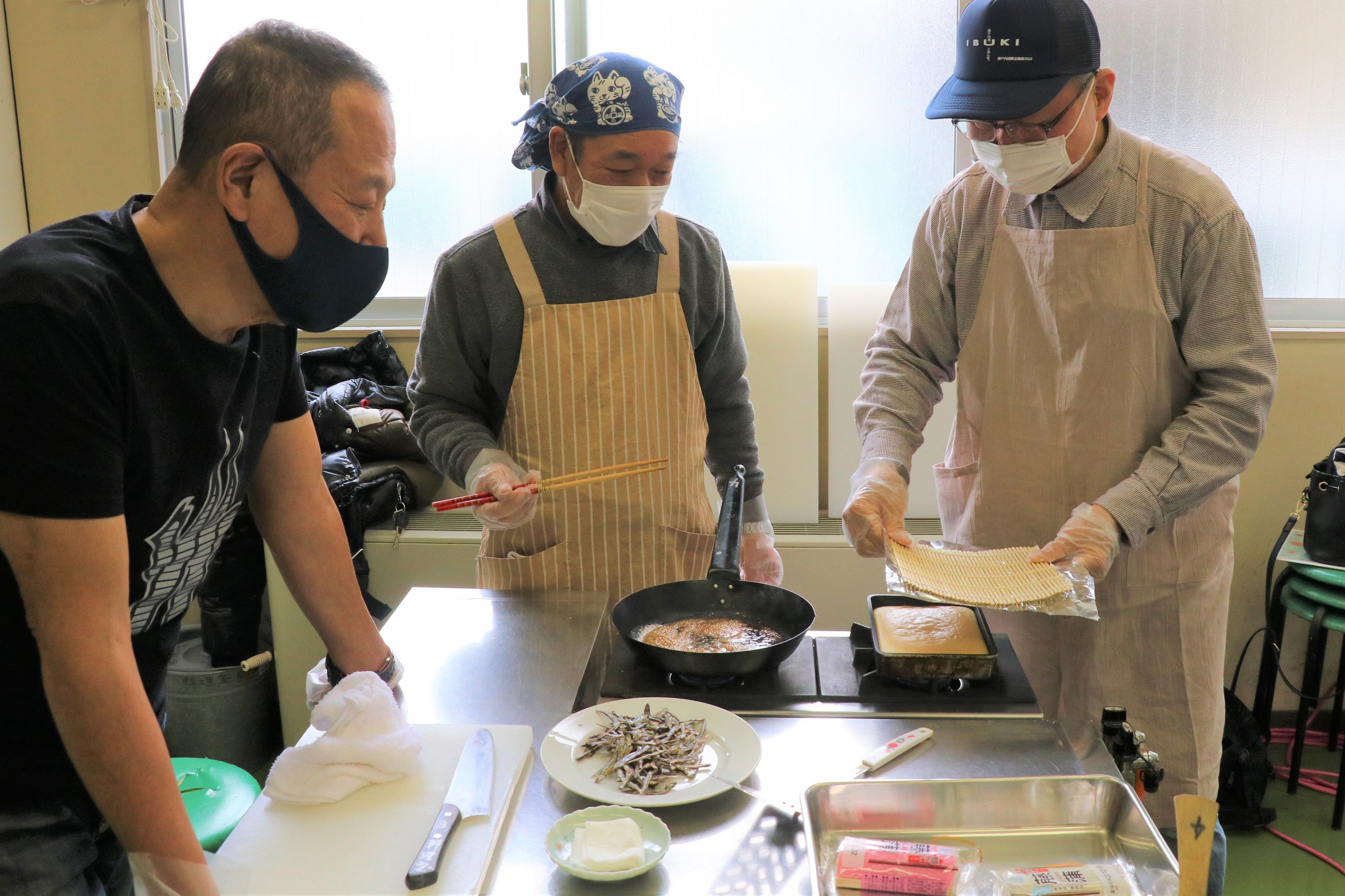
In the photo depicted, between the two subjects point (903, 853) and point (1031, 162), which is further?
point (1031, 162)

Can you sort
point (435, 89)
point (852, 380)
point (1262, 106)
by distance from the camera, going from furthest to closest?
point (435, 89) → point (852, 380) → point (1262, 106)

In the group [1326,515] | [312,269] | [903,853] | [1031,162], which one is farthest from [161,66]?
[1326,515]

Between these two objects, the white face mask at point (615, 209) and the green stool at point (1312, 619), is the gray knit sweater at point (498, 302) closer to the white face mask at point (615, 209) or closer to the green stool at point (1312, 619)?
the white face mask at point (615, 209)

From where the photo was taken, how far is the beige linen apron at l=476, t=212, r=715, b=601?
196cm

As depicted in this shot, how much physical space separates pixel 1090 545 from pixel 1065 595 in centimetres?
16

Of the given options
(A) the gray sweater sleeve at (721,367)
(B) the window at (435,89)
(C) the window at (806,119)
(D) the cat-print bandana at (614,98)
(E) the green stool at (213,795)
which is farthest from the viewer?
(B) the window at (435,89)

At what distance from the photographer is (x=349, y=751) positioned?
120cm

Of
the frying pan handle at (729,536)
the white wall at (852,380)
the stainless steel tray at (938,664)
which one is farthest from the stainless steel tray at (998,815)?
the white wall at (852,380)

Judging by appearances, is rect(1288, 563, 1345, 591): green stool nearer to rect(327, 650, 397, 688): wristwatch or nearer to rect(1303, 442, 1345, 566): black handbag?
rect(1303, 442, 1345, 566): black handbag

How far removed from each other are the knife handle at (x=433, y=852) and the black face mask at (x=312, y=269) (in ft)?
1.90

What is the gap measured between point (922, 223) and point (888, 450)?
0.47 m

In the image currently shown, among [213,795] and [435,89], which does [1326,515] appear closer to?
[213,795]

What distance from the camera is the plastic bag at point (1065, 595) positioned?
4.91 ft

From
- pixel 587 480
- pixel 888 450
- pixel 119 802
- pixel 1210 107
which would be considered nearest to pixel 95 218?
pixel 119 802
